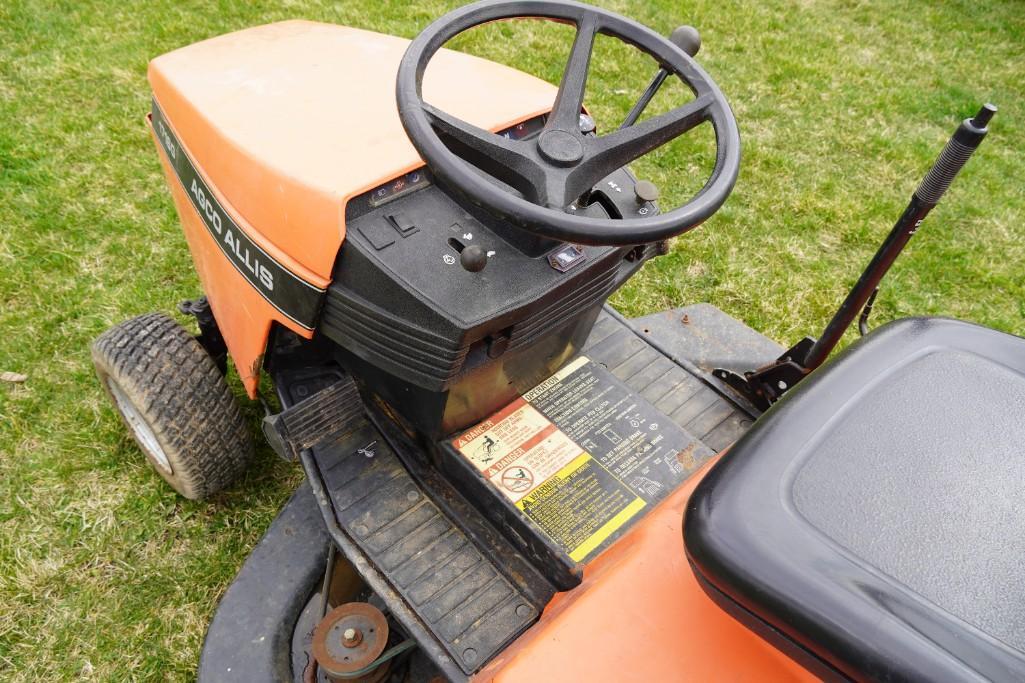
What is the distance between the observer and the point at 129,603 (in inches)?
66.4

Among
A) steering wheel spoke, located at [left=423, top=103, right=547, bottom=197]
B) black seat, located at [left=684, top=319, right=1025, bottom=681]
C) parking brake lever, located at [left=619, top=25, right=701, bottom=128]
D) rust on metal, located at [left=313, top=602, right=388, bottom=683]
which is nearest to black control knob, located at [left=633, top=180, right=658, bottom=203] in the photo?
parking brake lever, located at [left=619, top=25, right=701, bottom=128]

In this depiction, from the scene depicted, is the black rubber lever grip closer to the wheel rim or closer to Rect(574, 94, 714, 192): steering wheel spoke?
Rect(574, 94, 714, 192): steering wheel spoke

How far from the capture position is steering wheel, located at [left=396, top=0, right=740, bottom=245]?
0.98 metres

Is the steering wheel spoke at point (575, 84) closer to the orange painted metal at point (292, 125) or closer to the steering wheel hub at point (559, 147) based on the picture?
the steering wheel hub at point (559, 147)

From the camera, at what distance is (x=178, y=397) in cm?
160

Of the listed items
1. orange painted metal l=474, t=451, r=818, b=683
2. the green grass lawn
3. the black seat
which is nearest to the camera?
the black seat

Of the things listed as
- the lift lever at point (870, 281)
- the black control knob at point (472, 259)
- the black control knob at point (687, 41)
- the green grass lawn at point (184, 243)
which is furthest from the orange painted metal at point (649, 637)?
the green grass lawn at point (184, 243)

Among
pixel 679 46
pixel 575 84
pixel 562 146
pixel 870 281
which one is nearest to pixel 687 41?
pixel 679 46

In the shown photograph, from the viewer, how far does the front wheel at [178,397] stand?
1591mm

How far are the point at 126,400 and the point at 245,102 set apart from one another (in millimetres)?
795

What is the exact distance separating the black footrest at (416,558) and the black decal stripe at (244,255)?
12.6 inches

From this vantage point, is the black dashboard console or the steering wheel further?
the black dashboard console

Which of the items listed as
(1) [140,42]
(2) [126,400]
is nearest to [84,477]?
(2) [126,400]

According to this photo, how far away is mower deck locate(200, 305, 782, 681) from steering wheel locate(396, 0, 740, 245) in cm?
57
